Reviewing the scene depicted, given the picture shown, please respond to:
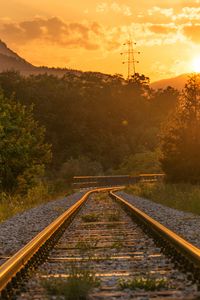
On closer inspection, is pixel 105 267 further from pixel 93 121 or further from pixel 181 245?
pixel 93 121

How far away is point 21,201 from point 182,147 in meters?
10.8

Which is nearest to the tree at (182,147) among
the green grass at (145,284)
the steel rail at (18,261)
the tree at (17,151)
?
the tree at (17,151)

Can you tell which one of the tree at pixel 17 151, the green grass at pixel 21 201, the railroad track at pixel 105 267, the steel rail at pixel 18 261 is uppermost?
the tree at pixel 17 151

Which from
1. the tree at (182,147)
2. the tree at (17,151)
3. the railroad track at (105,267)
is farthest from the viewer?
the tree at (182,147)

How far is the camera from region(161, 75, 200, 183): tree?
110ft

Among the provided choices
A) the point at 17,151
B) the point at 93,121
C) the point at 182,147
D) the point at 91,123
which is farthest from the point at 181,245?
the point at 93,121

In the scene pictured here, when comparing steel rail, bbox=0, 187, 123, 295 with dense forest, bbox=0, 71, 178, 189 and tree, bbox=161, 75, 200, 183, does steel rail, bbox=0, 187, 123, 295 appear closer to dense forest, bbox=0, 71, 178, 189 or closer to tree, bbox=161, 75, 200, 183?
tree, bbox=161, 75, 200, 183

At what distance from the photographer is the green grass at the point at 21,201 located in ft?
68.1

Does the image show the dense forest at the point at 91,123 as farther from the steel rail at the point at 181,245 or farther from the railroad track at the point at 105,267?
the railroad track at the point at 105,267

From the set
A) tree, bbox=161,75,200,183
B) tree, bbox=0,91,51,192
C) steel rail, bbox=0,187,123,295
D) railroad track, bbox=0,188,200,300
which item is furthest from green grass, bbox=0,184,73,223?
steel rail, bbox=0,187,123,295

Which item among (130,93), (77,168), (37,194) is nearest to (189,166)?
(37,194)

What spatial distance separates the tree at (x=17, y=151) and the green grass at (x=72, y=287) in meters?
19.0

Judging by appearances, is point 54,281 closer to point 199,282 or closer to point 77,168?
point 199,282

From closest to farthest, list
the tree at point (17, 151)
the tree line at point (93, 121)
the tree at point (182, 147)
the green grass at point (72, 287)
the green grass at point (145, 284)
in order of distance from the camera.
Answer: the green grass at point (72, 287), the green grass at point (145, 284), the tree at point (17, 151), the tree at point (182, 147), the tree line at point (93, 121)
